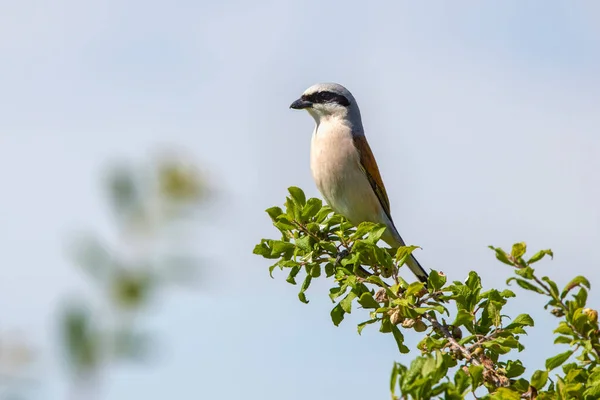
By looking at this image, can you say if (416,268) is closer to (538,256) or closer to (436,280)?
(436,280)

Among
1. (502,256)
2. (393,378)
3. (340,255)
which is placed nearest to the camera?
(393,378)

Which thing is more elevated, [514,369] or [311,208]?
[311,208]

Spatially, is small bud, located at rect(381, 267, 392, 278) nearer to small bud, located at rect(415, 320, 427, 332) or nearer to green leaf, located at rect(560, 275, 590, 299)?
small bud, located at rect(415, 320, 427, 332)

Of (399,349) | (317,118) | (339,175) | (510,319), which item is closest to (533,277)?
(510,319)

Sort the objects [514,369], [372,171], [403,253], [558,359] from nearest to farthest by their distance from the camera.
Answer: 1. [558,359]
2. [514,369]
3. [403,253]
4. [372,171]

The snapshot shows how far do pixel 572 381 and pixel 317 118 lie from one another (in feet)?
14.7

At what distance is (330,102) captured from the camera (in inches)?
296

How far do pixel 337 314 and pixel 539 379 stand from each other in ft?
3.96

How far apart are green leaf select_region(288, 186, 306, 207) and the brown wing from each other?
251 centimetres

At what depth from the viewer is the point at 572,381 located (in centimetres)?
341

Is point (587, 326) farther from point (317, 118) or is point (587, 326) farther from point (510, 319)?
point (317, 118)

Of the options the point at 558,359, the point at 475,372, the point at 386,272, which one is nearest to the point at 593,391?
the point at 558,359

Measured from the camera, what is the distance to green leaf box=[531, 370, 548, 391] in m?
3.31

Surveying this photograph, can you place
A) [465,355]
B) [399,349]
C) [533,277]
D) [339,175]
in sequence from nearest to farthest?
1. [533,277]
2. [465,355]
3. [399,349]
4. [339,175]
